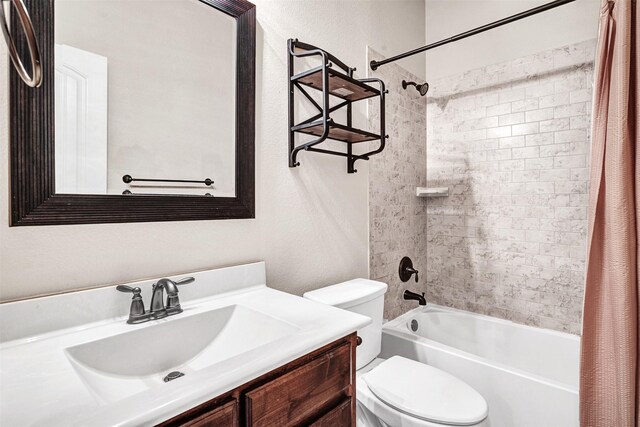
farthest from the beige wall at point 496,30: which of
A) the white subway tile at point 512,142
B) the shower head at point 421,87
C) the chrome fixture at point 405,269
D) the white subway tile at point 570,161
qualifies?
the chrome fixture at point 405,269

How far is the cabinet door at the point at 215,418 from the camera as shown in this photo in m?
0.58

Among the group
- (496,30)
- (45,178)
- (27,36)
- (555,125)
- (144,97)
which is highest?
(496,30)

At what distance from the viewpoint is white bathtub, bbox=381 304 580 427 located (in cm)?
143

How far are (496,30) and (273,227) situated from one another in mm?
2083

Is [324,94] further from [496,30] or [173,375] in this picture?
[496,30]

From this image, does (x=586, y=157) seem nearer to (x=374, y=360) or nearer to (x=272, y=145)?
(x=374, y=360)

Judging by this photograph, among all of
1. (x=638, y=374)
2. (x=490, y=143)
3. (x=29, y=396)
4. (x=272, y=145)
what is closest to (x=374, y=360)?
(x=638, y=374)

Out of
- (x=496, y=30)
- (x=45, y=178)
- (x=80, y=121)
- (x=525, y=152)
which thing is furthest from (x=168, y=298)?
(x=496, y=30)

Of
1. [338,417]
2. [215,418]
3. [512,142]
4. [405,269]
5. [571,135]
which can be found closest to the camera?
[215,418]

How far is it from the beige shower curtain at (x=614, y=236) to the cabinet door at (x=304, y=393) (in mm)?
1052

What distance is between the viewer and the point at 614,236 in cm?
121

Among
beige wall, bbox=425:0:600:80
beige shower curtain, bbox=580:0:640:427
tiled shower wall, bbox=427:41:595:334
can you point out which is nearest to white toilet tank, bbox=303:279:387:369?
beige shower curtain, bbox=580:0:640:427

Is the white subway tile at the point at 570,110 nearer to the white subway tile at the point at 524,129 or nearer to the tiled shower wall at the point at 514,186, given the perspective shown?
the tiled shower wall at the point at 514,186

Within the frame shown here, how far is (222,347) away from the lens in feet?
3.29
